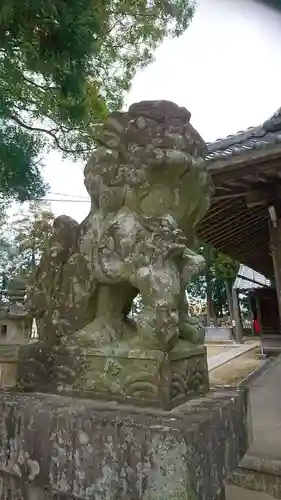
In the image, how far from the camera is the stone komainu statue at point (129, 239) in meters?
1.28

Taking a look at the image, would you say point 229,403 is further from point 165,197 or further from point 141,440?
point 165,197

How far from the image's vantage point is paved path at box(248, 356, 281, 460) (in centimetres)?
281

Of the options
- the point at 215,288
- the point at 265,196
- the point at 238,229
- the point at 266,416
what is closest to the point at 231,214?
the point at 265,196

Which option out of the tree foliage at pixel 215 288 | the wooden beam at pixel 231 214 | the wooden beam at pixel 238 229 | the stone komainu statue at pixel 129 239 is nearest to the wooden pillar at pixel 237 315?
the tree foliage at pixel 215 288

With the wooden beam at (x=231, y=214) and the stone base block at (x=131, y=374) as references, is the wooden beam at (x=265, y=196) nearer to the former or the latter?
the wooden beam at (x=231, y=214)

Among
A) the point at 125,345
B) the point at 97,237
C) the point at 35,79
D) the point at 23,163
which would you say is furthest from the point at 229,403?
the point at 35,79

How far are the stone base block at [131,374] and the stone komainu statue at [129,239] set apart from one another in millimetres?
50

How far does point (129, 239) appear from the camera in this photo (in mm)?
1325

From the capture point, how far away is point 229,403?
1.25 metres

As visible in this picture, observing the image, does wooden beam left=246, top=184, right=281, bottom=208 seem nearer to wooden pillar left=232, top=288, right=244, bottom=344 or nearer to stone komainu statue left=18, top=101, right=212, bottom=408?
stone komainu statue left=18, top=101, right=212, bottom=408

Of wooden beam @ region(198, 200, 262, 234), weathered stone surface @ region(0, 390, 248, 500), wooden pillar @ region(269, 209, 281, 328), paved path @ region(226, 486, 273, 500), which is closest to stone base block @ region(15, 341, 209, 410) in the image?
weathered stone surface @ region(0, 390, 248, 500)

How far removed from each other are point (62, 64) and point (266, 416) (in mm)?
3984

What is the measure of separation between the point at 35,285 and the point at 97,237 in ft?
1.16

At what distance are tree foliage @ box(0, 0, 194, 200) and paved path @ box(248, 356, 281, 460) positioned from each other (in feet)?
9.77
